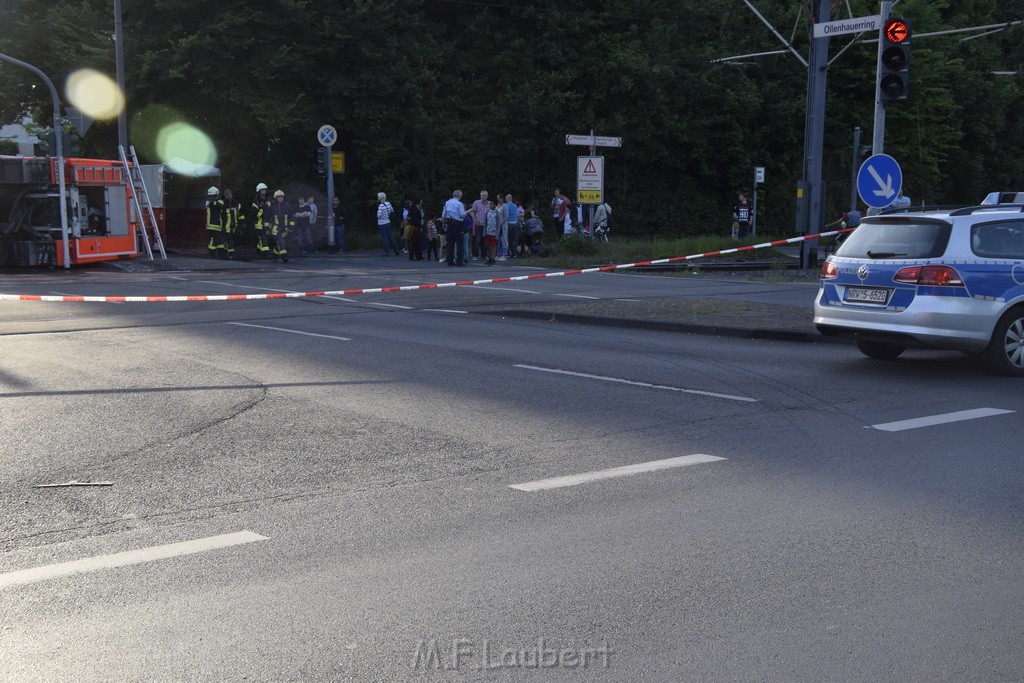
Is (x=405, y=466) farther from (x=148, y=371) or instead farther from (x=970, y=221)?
(x=970, y=221)

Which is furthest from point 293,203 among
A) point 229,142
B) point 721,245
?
point 721,245

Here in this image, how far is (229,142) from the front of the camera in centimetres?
3822

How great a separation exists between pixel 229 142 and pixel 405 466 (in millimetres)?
33105

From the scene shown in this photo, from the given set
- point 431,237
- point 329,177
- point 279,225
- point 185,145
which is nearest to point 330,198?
point 329,177

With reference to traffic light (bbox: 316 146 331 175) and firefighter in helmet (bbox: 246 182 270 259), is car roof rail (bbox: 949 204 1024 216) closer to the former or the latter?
firefighter in helmet (bbox: 246 182 270 259)

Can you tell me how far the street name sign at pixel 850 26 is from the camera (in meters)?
18.3

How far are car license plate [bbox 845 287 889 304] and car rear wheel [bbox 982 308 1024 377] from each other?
3.35 feet

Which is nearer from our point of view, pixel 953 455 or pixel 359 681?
pixel 359 681

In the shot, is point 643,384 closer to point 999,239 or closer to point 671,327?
point 999,239

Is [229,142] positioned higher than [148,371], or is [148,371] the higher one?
A: [229,142]

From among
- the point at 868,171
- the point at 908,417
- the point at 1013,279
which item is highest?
the point at 868,171

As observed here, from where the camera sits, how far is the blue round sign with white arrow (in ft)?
51.2

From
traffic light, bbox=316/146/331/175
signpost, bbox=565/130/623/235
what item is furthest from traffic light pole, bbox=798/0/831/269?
traffic light, bbox=316/146/331/175

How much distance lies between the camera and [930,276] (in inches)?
424
